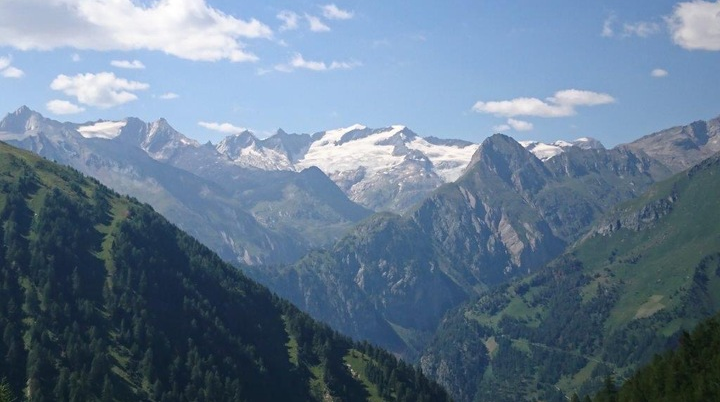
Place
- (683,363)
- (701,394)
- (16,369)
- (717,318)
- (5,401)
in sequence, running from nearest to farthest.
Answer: (5,401)
(701,394)
(683,363)
(717,318)
(16,369)

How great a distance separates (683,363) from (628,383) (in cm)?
1573

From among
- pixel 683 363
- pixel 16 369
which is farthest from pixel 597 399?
pixel 16 369

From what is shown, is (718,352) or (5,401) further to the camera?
(718,352)

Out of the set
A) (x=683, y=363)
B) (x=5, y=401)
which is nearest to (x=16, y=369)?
(x=5, y=401)

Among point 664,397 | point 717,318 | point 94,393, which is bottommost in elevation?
point 94,393

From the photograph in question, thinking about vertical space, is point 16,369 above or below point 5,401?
below

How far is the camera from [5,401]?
87.4 metres

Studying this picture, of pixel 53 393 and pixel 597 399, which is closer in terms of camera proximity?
pixel 597 399

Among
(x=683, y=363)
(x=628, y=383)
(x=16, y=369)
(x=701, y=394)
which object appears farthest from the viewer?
(x=16, y=369)

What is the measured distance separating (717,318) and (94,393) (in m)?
147

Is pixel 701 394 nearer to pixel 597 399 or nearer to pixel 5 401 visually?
pixel 597 399

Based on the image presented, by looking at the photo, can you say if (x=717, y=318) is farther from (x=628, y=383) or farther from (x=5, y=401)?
(x=5, y=401)

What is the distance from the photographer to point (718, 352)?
156 meters

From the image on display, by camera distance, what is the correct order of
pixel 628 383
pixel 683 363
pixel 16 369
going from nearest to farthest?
pixel 683 363 → pixel 628 383 → pixel 16 369
